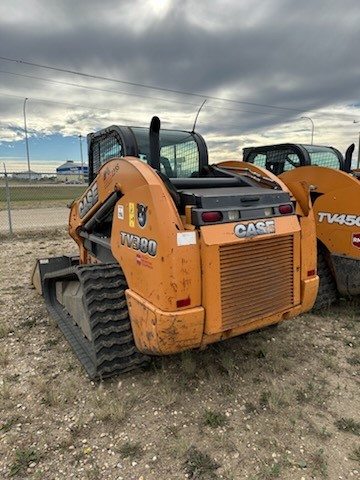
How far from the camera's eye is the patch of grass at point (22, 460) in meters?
2.24

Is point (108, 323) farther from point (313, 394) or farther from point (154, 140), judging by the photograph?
point (313, 394)

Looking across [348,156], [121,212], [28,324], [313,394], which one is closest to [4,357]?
[28,324]

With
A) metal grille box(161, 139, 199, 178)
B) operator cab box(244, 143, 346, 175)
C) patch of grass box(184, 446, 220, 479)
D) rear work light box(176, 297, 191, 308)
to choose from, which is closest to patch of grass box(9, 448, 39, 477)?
patch of grass box(184, 446, 220, 479)

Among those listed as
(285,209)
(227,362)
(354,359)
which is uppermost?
(285,209)

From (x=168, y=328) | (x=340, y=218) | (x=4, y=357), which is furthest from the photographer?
(x=340, y=218)

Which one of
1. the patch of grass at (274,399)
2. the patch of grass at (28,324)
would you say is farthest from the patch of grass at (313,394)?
the patch of grass at (28,324)

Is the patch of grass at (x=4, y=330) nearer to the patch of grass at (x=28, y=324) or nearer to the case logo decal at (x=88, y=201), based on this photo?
the patch of grass at (x=28, y=324)

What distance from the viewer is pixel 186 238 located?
8.18 feet

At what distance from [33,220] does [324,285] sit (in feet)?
37.1

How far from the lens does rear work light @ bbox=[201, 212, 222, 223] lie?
256cm

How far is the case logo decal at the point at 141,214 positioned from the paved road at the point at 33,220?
29.2ft

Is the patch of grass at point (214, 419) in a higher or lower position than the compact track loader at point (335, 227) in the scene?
lower

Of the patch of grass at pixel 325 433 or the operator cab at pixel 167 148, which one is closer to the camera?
the patch of grass at pixel 325 433

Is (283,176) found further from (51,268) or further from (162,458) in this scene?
(162,458)
